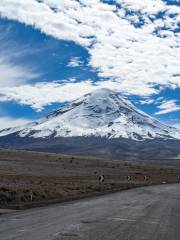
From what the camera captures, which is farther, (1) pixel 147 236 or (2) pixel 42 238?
(1) pixel 147 236

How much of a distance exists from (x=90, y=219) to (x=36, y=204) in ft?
29.2

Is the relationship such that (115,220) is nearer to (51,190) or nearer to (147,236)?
(147,236)

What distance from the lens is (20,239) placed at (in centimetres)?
1241

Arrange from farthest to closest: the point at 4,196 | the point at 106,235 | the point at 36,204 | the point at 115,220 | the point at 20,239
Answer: the point at 4,196 < the point at 36,204 < the point at 115,220 < the point at 106,235 < the point at 20,239

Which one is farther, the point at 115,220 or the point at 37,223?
the point at 115,220

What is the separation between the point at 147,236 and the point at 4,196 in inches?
642

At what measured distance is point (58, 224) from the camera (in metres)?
16.4

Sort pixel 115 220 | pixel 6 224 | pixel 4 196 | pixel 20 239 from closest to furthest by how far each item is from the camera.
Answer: pixel 20 239 → pixel 6 224 → pixel 115 220 → pixel 4 196

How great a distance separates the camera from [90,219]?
18.6 meters

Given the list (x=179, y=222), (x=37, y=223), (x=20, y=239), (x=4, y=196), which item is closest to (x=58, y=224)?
(x=37, y=223)

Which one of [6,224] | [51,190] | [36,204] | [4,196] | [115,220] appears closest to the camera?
[6,224]

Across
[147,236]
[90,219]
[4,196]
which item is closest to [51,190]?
[4,196]

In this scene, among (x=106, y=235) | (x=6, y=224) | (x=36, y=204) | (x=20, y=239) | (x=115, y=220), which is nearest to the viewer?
(x=20, y=239)

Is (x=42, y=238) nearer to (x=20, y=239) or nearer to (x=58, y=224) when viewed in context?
(x=20, y=239)
